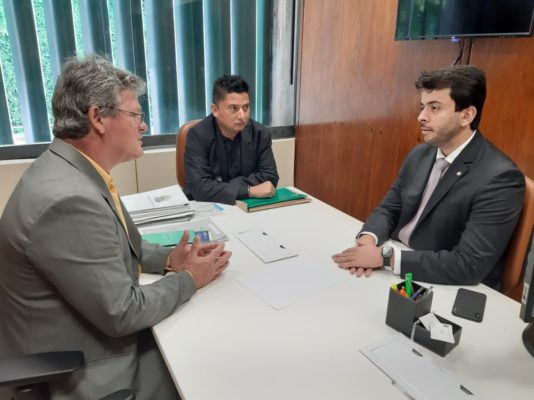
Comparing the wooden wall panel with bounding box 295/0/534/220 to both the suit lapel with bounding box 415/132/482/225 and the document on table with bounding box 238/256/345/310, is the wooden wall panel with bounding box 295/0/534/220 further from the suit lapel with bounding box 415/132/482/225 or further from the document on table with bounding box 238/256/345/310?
the document on table with bounding box 238/256/345/310

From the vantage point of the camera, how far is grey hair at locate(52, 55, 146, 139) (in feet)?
3.59

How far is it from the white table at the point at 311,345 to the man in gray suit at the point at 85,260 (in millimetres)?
124

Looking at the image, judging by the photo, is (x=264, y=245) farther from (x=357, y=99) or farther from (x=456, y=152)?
(x=357, y=99)

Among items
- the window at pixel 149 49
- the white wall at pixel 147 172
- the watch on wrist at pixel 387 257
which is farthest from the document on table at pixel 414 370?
the window at pixel 149 49

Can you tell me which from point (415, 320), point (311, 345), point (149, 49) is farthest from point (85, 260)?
point (149, 49)

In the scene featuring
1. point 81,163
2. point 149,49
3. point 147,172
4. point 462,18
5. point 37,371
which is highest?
point 462,18

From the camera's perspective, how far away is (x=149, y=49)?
2869mm

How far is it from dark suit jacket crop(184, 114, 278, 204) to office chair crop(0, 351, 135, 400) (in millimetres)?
1265

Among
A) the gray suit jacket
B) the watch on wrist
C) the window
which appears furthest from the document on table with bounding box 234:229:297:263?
the window

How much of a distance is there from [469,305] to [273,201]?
101 cm

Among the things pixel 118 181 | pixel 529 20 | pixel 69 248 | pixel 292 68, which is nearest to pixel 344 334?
pixel 69 248

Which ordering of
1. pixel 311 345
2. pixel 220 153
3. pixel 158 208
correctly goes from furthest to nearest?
pixel 220 153 < pixel 158 208 < pixel 311 345

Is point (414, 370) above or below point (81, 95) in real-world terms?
below

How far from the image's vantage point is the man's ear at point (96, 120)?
3.60 feet
